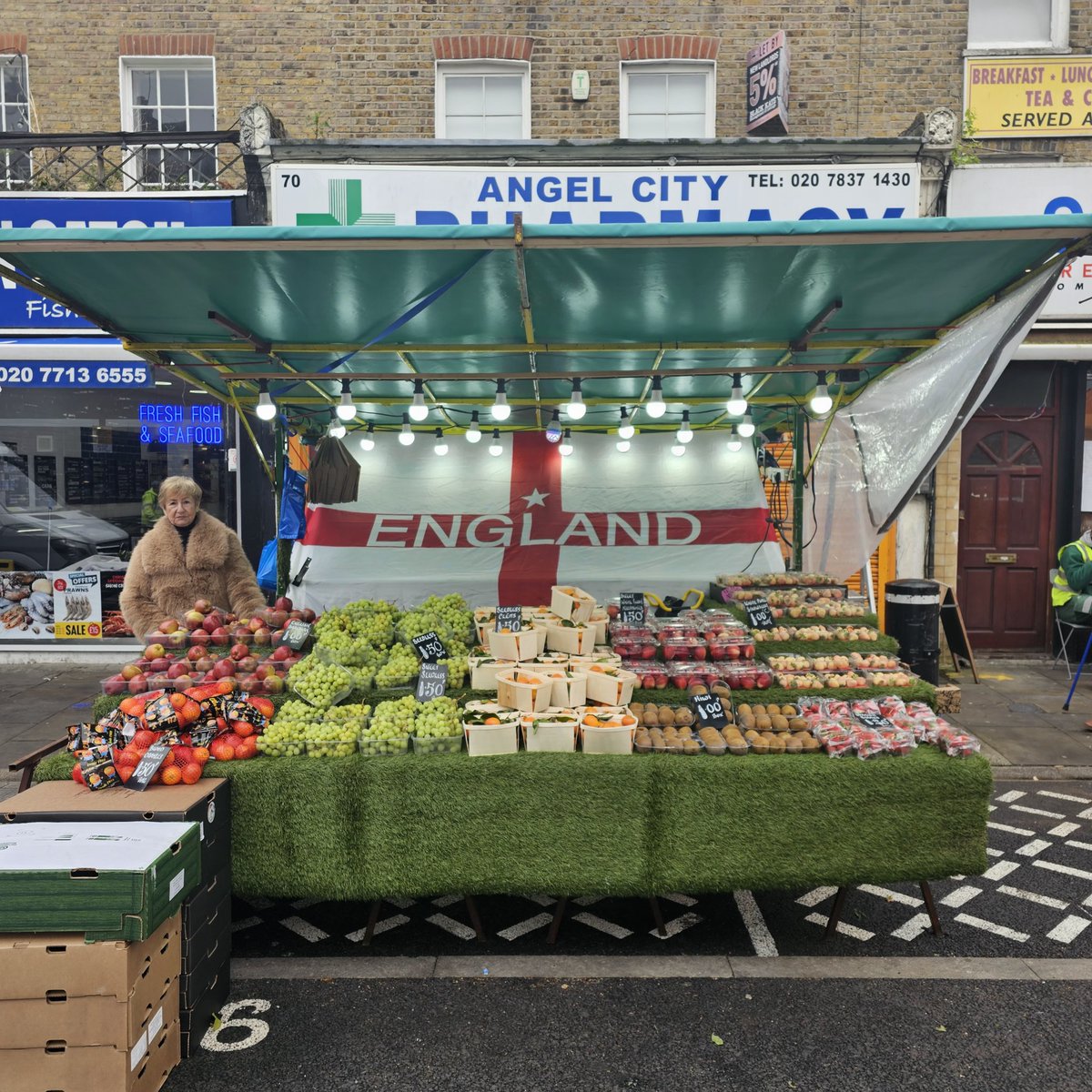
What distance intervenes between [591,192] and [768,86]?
2867 millimetres

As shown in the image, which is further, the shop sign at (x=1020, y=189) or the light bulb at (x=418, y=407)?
the shop sign at (x=1020, y=189)

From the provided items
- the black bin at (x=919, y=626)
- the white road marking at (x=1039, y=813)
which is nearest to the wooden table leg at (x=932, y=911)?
the white road marking at (x=1039, y=813)

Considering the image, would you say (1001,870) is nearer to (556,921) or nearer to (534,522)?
(556,921)

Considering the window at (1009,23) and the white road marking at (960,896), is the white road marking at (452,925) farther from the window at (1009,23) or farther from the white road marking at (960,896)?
the window at (1009,23)

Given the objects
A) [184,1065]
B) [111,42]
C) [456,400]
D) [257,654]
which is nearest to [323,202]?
[456,400]

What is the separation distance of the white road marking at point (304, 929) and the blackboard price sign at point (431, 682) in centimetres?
139

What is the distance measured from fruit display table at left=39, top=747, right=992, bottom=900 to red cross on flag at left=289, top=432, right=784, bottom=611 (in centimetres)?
493

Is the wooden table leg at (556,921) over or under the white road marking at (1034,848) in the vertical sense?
over

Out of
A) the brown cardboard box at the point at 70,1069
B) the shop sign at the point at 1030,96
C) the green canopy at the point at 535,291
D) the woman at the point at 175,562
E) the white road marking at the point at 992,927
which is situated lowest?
the white road marking at the point at 992,927

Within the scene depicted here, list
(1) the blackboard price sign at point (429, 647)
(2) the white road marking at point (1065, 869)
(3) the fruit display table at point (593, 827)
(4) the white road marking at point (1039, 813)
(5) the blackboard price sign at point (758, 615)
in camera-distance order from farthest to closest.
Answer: (5) the blackboard price sign at point (758, 615), (4) the white road marking at point (1039, 813), (1) the blackboard price sign at point (429, 647), (2) the white road marking at point (1065, 869), (3) the fruit display table at point (593, 827)

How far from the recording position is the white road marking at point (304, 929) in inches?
167

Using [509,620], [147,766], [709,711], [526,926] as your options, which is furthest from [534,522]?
[147,766]

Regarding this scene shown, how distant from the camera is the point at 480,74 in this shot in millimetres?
10305

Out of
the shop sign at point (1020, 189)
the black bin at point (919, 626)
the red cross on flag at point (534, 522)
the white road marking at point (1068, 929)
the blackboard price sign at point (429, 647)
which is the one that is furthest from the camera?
the shop sign at point (1020, 189)
